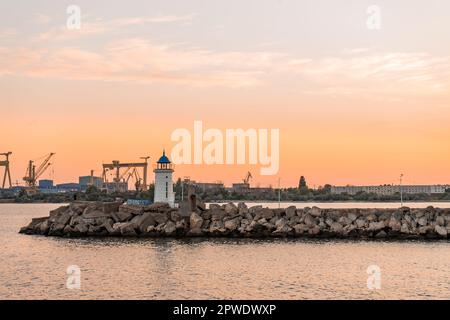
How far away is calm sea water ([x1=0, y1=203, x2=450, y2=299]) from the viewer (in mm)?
27156

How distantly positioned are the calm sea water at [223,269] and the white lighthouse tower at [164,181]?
7921 mm

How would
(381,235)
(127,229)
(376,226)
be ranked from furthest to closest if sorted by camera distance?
(127,229) < (376,226) < (381,235)

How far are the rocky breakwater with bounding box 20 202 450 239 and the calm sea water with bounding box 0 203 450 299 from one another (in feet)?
10.1

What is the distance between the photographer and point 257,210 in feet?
172

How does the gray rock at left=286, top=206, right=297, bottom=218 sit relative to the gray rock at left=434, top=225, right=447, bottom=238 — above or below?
above

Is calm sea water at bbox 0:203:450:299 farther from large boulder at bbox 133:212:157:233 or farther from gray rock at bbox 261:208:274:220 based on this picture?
gray rock at bbox 261:208:274:220

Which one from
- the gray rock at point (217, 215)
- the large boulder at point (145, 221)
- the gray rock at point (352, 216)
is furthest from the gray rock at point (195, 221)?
the gray rock at point (352, 216)

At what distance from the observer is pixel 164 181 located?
5600 cm

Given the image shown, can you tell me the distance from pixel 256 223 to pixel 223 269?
57.4 feet

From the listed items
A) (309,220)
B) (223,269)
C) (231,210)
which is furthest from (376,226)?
(223,269)

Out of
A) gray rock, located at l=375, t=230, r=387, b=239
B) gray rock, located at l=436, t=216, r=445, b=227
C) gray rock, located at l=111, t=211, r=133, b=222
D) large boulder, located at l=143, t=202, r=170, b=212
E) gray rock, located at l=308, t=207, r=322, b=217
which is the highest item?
large boulder, located at l=143, t=202, r=170, b=212

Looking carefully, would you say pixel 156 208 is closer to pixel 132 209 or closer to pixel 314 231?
pixel 132 209

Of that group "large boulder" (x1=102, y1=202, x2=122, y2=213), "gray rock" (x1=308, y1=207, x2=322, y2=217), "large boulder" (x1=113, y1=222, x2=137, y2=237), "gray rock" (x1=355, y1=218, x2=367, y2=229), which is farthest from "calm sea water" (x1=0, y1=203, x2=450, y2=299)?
"large boulder" (x1=102, y1=202, x2=122, y2=213)
